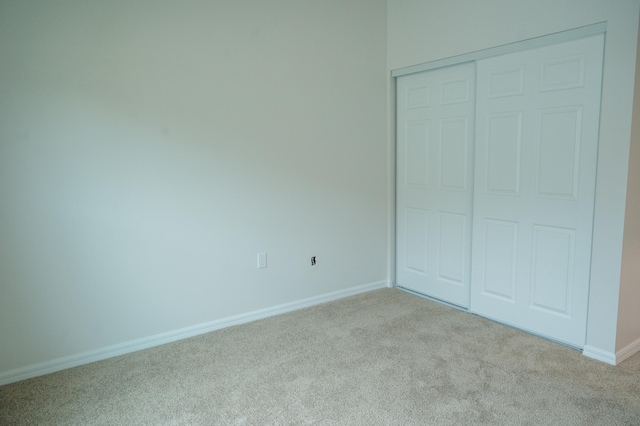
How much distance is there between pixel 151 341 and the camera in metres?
2.95

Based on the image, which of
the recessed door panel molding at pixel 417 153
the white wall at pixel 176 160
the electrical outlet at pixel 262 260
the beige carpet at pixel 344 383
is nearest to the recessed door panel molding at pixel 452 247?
the recessed door panel molding at pixel 417 153

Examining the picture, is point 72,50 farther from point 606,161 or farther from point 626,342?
point 626,342

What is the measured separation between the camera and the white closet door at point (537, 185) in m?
2.64

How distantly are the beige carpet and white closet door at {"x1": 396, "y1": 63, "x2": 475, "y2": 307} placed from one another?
632 millimetres

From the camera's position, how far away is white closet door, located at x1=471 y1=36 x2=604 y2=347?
2637 mm

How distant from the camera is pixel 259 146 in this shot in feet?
10.7

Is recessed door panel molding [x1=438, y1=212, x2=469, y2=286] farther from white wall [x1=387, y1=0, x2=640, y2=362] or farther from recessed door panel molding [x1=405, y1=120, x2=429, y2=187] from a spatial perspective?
white wall [x1=387, y1=0, x2=640, y2=362]

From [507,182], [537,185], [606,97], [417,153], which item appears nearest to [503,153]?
[507,182]

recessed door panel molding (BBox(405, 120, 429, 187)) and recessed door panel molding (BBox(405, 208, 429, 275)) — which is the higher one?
recessed door panel molding (BBox(405, 120, 429, 187))

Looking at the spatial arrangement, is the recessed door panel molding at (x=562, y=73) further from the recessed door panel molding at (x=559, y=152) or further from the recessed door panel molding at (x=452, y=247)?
the recessed door panel molding at (x=452, y=247)

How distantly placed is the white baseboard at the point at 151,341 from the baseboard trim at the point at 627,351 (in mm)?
1979

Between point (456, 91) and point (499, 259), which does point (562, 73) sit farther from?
point (499, 259)

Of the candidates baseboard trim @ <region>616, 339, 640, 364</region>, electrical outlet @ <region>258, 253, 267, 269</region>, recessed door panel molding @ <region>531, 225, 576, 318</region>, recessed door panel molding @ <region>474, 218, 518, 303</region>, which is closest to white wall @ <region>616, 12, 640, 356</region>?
baseboard trim @ <region>616, 339, 640, 364</region>

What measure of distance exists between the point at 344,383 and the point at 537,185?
1.79m
